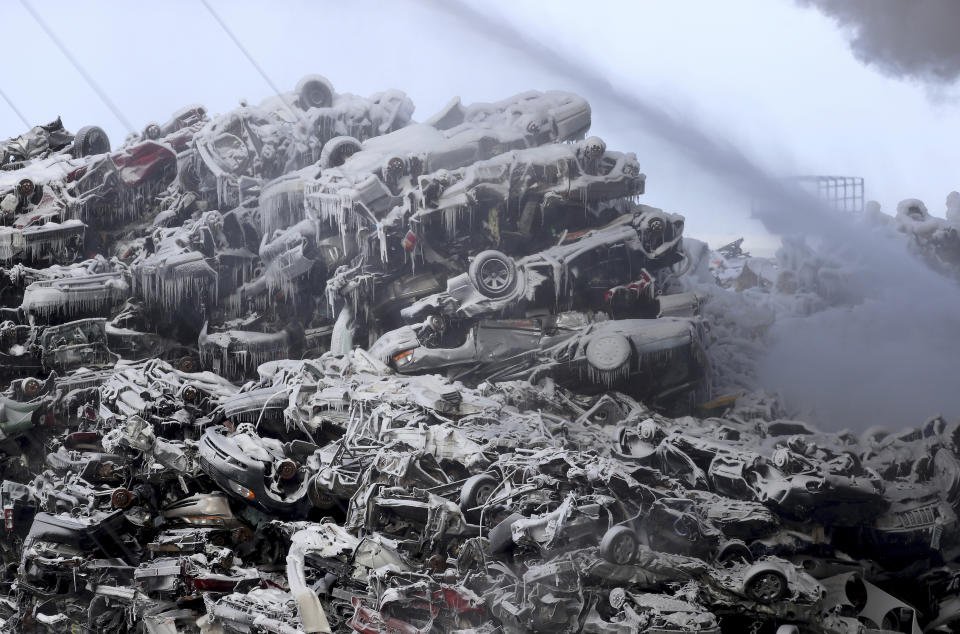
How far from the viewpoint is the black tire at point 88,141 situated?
10.7m

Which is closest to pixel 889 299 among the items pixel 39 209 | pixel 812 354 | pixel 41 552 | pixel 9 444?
pixel 812 354

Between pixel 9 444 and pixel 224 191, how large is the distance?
10.5 ft

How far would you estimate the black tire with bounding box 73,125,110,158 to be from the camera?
10719mm

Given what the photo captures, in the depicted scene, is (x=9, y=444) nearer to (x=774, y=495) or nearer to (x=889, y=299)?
(x=774, y=495)

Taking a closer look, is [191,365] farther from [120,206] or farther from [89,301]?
[120,206]

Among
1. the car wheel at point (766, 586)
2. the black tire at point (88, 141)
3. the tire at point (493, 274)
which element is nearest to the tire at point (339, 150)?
the tire at point (493, 274)

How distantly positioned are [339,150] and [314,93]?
101 cm

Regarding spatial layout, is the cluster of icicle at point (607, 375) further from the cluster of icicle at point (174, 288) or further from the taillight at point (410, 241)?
the cluster of icicle at point (174, 288)

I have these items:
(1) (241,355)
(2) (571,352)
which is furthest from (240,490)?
(2) (571,352)

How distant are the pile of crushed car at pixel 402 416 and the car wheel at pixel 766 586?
0.07 feet

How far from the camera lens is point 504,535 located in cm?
574

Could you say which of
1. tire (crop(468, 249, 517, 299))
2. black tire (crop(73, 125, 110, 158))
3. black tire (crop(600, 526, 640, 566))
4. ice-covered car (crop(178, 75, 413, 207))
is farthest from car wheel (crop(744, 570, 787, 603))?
black tire (crop(73, 125, 110, 158))

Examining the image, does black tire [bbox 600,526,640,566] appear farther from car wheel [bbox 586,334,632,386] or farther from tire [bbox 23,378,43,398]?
tire [bbox 23,378,43,398]

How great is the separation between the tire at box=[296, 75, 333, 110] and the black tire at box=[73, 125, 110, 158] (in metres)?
3.20
